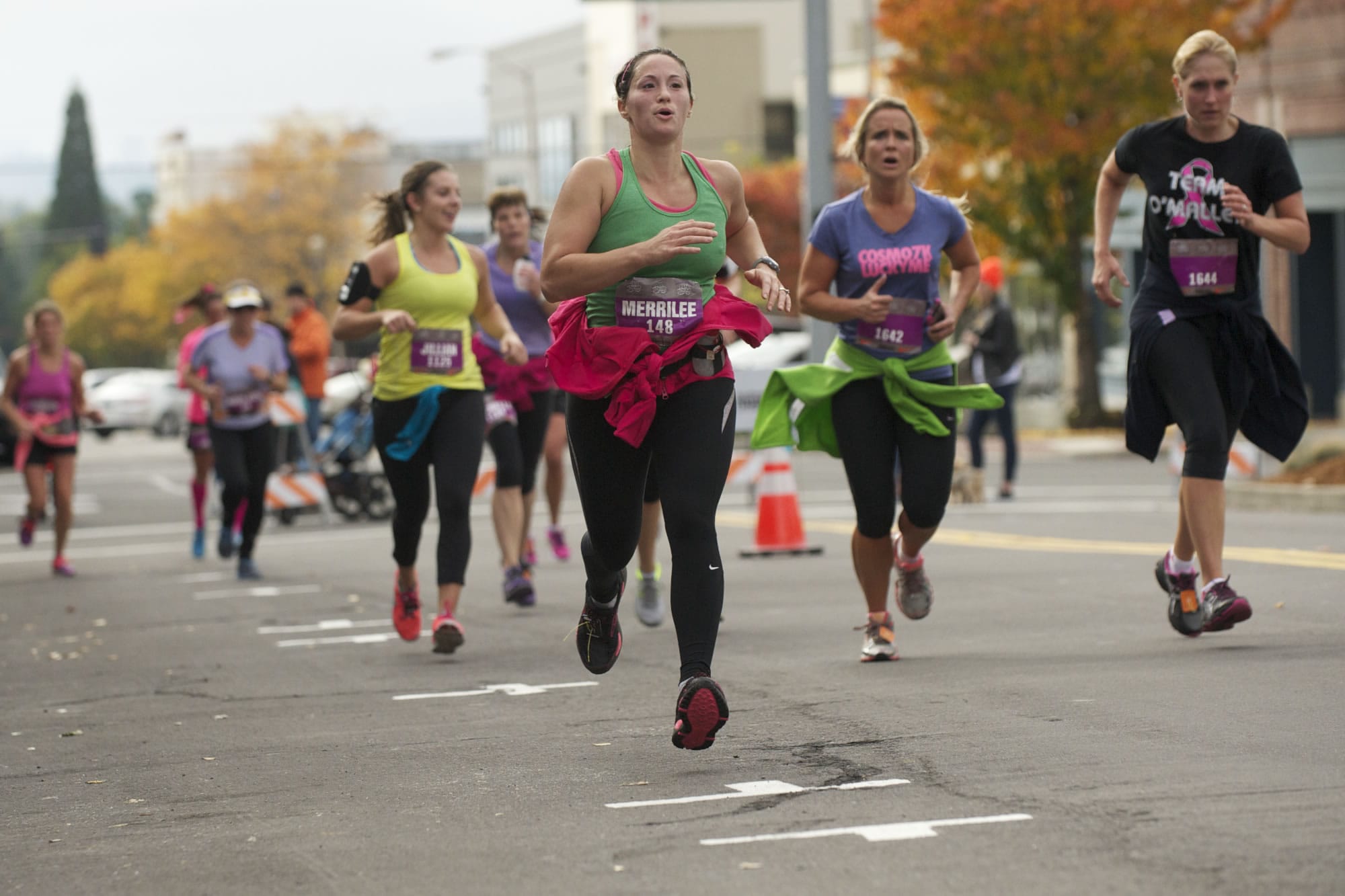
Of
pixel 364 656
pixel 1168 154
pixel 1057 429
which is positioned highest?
pixel 1168 154

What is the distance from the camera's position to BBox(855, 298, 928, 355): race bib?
25.9 feet

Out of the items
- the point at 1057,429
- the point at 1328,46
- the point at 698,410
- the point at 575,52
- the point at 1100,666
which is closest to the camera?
the point at 698,410

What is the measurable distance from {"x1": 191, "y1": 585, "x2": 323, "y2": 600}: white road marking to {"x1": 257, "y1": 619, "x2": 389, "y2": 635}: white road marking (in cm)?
170

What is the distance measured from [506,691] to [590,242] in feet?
6.80

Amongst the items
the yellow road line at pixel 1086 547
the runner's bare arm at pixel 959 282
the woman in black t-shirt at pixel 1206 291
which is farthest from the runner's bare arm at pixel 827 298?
the yellow road line at pixel 1086 547

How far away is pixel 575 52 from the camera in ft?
310

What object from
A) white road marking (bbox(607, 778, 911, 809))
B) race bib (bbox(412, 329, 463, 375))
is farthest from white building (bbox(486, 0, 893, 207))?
white road marking (bbox(607, 778, 911, 809))

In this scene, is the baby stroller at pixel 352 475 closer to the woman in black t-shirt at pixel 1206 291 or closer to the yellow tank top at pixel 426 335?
the yellow tank top at pixel 426 335

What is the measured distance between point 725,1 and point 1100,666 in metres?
77.9

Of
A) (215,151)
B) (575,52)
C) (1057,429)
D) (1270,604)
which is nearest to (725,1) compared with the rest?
(575,52)

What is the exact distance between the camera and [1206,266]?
25.3 ft

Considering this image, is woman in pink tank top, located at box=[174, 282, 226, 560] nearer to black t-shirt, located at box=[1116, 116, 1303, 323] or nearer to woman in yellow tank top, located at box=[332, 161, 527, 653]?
woman in yellow tank top, located at box=[332, 161, 527, 653]

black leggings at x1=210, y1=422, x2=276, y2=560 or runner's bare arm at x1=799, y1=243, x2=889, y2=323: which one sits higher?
runner's bare arm at x1=799, y1=243, x2=889, y2=323

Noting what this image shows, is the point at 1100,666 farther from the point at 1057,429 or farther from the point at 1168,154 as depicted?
the point at 1057,429
